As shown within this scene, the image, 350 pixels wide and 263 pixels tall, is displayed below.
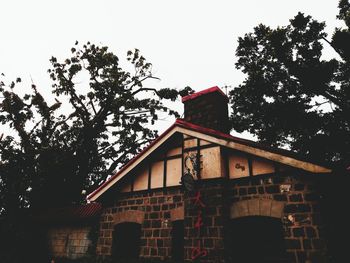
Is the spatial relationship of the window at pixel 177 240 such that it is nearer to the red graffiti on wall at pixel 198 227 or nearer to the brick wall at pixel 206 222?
the brick wall at pixel 206 222

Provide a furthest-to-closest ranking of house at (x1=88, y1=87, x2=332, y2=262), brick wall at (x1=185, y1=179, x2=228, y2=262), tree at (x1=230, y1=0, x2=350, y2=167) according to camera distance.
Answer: tree at (x1=230, y1=0, x2=350, y2=167) < brick wall at (x1=185, y1=179, x2=228, y2=262) < house at (x1=88, y1=87, x2=332, y2=262)

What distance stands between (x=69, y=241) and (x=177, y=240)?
15.8 feet

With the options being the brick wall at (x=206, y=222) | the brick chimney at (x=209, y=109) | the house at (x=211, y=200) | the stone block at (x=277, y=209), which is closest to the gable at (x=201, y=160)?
the house at (x=211, y=200)

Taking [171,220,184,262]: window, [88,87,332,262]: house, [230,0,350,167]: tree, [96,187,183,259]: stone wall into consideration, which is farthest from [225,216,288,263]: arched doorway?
[230,0,350,167]: tree

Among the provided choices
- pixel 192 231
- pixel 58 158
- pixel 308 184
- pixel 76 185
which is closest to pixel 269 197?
pixel 308 184

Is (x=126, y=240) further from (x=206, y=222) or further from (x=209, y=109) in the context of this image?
(x=209, y=109)

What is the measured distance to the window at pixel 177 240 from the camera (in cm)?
693

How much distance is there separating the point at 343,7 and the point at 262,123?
7594mm

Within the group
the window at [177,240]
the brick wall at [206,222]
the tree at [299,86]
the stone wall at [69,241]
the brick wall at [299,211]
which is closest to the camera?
the brick wall at [299,211]

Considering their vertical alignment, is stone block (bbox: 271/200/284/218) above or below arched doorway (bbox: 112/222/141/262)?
above

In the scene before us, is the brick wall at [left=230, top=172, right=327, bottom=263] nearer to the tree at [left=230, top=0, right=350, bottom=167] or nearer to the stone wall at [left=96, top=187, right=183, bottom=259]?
the stone wall at [left=96, top=187, right=183, bottom=259]

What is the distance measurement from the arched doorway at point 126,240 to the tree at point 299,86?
432 inches

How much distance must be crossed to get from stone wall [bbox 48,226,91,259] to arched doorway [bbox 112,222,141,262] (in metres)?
1.68

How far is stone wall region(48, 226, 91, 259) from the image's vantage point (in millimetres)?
9289
